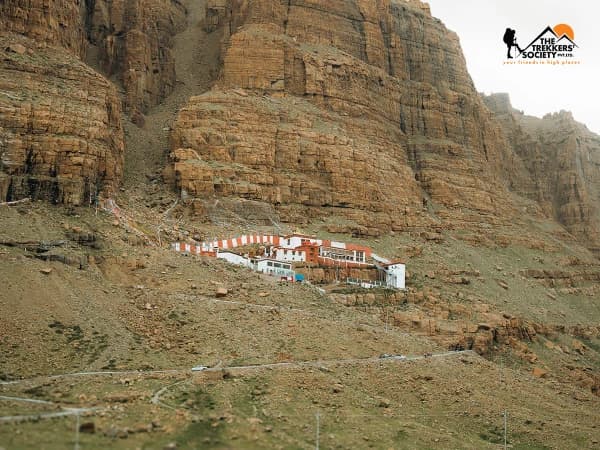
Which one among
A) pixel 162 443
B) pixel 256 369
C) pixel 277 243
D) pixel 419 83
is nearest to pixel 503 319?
pixel 277 243

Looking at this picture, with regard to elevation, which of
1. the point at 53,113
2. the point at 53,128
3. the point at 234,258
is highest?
the point at 53,113

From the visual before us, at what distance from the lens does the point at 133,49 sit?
293 feet

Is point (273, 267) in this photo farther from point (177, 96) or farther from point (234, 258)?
point (177, 96)

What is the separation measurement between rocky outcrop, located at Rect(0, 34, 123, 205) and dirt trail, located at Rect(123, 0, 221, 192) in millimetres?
7269

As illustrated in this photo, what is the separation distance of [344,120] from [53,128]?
3690 cm

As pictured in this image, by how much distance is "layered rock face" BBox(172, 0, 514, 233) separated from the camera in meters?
72.1

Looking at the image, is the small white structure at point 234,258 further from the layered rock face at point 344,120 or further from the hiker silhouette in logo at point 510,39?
the hiker silhouette in logo at point 510,39

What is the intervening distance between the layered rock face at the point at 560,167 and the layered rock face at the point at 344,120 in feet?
28.2

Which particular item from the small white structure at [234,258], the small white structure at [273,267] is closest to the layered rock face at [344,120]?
the small white structure at [234,258]

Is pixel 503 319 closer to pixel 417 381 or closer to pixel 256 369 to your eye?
pixel 417 381

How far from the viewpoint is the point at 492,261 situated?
8106cm

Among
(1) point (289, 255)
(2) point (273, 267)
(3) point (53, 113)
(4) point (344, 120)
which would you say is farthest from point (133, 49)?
(2) point (273, 267)

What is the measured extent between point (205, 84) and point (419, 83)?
30112 millimetres

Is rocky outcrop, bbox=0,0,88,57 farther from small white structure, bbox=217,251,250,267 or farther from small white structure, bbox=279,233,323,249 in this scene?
small white structure, bbox=279,233,323,249
